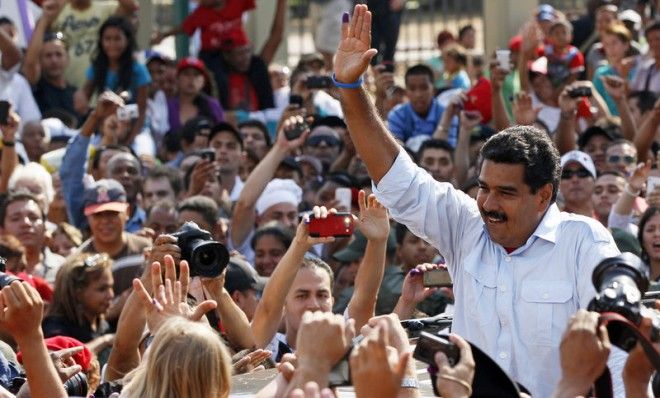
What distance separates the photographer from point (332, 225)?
6.90 meters

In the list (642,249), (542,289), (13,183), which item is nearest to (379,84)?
(13,183)

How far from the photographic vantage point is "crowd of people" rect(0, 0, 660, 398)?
194 inches

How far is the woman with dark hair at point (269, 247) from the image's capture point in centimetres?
951

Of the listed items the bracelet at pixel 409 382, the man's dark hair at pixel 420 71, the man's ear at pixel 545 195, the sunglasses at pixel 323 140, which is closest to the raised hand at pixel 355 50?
the man's ear at pixel 545 195

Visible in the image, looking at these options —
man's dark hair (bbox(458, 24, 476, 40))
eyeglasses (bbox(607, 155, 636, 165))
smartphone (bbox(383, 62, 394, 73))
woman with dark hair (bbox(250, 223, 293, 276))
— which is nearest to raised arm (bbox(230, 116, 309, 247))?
woman with dark hair (bbox(250, 223, 293, 276))

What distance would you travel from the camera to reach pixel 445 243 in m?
5.61

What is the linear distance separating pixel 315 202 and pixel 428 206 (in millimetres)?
5750

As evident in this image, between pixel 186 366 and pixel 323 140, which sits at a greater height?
pixel 186 366

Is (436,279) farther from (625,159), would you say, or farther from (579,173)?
(625,159)

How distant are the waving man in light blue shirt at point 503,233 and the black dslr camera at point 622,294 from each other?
83cm

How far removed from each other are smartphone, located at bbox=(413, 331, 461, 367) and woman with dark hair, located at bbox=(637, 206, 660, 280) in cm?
500

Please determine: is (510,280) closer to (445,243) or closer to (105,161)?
(445,243)

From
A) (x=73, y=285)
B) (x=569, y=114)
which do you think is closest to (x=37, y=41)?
(x=569, y=114)

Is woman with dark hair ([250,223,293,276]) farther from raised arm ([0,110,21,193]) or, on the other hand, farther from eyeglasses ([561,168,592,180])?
raised arm ([0,110,21,193])
